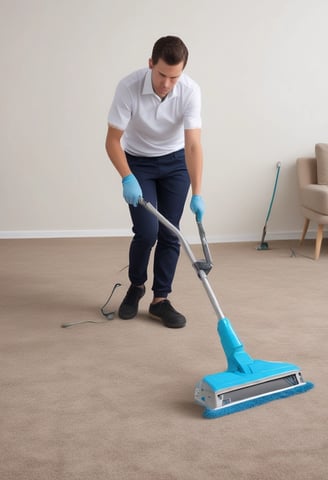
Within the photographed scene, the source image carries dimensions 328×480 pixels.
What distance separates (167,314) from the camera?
2.54 metres

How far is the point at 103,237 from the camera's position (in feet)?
15.1

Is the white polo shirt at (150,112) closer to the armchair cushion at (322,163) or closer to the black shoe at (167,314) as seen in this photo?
the black shoe at (167,314)

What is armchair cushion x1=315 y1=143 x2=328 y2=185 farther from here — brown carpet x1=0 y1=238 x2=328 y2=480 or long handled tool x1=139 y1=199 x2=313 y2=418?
long handled tool x1=139 y1=199 x2=313 y2=418

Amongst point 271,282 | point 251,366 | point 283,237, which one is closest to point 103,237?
point 283,237

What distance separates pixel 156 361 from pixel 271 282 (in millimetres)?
1324

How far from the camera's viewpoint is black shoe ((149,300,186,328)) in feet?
8.21

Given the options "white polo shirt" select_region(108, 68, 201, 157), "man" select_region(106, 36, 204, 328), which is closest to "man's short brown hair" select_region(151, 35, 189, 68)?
"man" select_region(106, 36, 204, 328)

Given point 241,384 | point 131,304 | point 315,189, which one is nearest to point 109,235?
point 315,189

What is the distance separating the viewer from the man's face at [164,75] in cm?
207

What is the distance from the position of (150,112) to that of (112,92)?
2.20 meters

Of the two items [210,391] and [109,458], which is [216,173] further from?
[109,458]

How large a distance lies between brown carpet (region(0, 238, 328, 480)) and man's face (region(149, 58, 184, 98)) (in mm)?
940

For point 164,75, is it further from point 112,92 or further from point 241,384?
point 112,92

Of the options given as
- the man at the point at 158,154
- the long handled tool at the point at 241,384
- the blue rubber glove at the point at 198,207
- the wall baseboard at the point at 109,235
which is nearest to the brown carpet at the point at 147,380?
the long handled tool at the point at 241,384
